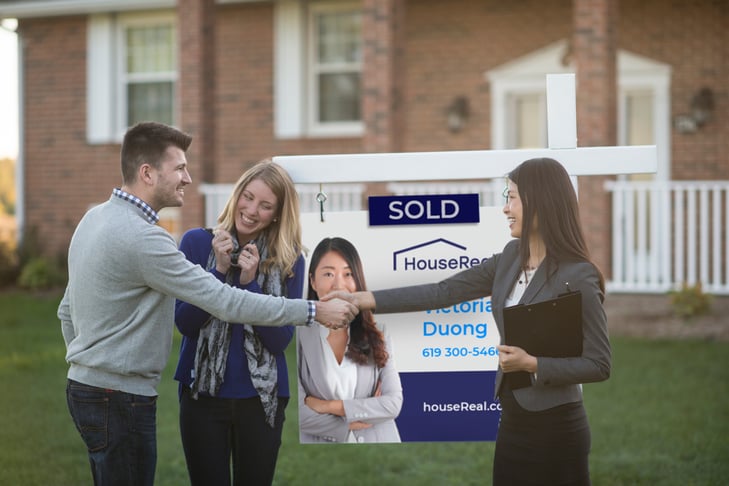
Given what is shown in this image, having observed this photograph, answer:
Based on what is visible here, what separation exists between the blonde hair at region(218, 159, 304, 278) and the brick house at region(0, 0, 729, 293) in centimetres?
686

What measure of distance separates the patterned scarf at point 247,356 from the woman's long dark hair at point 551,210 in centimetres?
90

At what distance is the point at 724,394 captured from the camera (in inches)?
294

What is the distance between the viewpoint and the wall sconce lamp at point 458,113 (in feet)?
41.9

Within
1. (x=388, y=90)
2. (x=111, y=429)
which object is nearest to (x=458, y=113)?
(x=388, y=90)

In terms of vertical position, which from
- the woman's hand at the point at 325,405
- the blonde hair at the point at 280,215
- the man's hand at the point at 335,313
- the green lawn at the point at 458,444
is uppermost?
the blonde hair at the point at 280,215

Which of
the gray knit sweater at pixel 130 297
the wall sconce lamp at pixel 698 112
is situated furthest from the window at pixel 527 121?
the gray knit sweater at pixel 130 297

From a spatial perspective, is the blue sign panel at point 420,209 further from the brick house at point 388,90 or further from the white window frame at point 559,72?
the white window frame at point 559,72

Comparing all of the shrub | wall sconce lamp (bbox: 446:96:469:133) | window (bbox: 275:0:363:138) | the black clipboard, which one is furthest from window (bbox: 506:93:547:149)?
the black clipboard

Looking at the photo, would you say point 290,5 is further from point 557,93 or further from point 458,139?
point 557,93

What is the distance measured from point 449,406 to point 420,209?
2.37 ft

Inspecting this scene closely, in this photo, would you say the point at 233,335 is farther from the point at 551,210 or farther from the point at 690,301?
the point at 690,301

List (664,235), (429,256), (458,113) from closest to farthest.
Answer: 1. (429,256)
2. (664,235)
3. (458,113)

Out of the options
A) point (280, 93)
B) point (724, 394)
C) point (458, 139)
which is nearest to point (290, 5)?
point (280, 93)

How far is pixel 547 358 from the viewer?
9.85 ft
